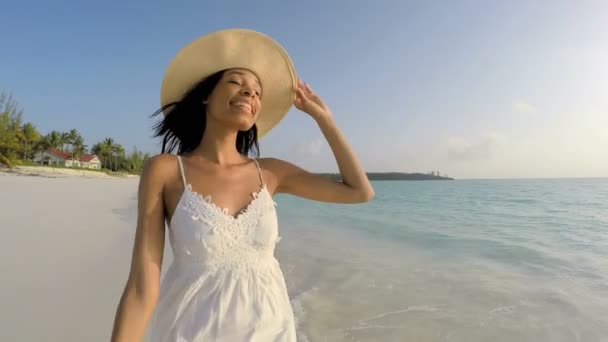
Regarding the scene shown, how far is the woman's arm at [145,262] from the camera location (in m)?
1.25

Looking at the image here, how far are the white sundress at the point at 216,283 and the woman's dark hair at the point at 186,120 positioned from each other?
427 mm

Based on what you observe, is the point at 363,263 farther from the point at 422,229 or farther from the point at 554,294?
the point at 422,229

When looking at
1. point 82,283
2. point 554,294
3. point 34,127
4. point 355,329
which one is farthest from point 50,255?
point 34,127

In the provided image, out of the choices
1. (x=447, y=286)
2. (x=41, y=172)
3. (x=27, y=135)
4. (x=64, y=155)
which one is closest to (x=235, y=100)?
(x=447, y=286)

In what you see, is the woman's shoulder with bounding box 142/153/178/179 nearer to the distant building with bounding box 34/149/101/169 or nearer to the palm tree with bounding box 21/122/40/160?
the palm tree with bounding box 21/122/40/160

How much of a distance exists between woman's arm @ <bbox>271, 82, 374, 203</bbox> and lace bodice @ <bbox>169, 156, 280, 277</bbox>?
0.36 metres

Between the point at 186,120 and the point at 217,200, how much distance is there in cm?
54

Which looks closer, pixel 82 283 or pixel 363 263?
pixel 82 283

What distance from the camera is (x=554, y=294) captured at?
20.9 feet

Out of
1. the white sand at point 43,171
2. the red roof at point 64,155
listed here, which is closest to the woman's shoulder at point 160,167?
the white sand at point 43,171

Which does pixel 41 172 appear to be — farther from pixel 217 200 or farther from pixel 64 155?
pixel 217 200

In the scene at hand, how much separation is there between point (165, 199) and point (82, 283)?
402 centimetres

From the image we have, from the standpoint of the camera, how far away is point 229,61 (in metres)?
1.73

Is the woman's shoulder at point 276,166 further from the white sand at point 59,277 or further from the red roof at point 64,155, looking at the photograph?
the red roof at point 64,155
